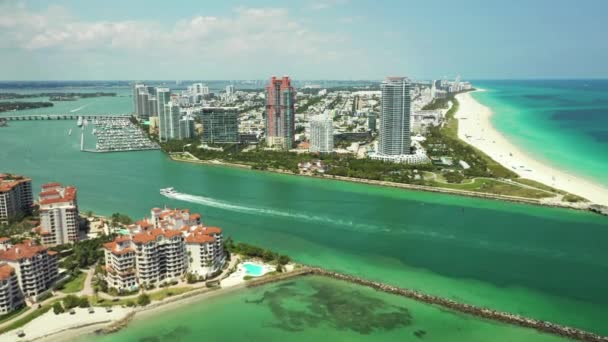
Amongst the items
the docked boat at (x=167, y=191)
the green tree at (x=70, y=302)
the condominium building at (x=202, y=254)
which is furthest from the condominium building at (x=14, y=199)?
the condominium building at (x=202, y=254)

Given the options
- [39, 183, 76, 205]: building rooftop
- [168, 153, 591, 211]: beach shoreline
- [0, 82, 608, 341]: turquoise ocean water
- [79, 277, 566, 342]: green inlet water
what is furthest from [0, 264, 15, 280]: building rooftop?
[168, 153, 591, 211]: beach shoreline

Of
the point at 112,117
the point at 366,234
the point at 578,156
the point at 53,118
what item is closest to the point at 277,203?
the point at 366,234

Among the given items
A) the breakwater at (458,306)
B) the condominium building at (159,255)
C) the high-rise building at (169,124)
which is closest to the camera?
the breakwater at (458,306)

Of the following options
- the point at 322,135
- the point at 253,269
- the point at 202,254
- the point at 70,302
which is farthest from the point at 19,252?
the point at 322,135

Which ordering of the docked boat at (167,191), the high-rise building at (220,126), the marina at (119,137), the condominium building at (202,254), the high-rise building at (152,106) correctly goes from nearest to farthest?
the condominium building at (202,254)
the docked boat at (167,191)
the marina at (119,137)
the high-rise building at (220,126)
the high-rise building at (152,106)

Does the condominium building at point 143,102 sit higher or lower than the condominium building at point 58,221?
higher

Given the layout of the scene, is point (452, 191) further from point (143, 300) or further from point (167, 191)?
point (143, 300)

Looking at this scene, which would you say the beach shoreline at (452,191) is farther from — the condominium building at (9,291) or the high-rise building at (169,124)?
the condominium building at (9,291)

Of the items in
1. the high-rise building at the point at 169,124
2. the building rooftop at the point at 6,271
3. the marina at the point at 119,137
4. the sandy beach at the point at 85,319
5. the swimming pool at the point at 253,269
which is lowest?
the sandy beach at the point at 85,319

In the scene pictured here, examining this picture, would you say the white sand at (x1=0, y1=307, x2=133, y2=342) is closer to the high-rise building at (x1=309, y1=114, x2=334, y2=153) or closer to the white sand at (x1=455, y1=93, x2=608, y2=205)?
the white sand at (x1=455, y1=93, x2=608, y2=205)
